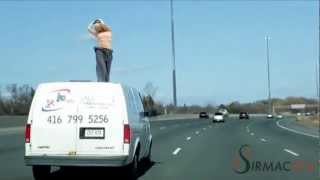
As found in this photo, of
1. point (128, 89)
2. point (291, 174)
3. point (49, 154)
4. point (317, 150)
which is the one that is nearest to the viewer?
point (49, 154)

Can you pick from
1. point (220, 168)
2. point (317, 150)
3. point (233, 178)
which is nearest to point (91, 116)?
point (233, 178)

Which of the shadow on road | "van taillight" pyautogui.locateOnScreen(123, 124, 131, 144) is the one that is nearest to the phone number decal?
"van taillight" pyautogui.locateOnScreen(123, 124, 131, 144)

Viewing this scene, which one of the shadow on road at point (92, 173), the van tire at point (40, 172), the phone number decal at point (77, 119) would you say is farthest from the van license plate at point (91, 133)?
the shadow on road at point (92, 173)

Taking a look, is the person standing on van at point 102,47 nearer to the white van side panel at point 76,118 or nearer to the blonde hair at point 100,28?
the blonde hair at point 100,28

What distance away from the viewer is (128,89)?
A: 14344 mm

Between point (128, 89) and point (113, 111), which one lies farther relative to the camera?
point (128, 89)

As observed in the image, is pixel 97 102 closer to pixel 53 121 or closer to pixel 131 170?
pixel 53 121

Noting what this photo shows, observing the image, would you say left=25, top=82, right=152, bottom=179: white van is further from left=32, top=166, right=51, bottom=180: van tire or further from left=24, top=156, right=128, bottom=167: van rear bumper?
left=32, top=166, right=51, bottom=180: van tire

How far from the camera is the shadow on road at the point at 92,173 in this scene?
14680mm

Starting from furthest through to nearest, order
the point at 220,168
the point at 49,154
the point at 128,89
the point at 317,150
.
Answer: the point at 317,150 < the point at 220,168 < the point at 128,89 < the point at 49,154

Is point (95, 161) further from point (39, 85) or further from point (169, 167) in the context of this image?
point (169, 167)

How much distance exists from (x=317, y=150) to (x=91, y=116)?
41.8 feet

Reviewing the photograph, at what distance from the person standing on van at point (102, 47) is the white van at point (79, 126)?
13.3 ft

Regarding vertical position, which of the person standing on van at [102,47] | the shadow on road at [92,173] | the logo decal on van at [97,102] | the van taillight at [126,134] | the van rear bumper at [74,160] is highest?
the person standing on van at [102,47]
